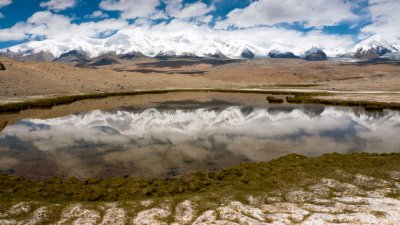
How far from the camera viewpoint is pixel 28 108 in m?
82.4

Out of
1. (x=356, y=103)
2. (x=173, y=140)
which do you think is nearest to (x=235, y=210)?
(x=173, y=140)

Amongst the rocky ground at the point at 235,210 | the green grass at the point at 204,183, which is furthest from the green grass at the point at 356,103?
the rocky ground at the point at 235,210

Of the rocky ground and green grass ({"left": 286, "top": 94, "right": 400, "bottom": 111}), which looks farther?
green grass ({"left": 286, "top": 94, "right": 400, "bottom": 111})

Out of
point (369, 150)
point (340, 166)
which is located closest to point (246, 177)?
point (340, 166)

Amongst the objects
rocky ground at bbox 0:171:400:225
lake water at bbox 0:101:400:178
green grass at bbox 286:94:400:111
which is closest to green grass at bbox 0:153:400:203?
rocky ground at bbox 0:171:400:225

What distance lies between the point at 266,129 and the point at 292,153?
16713 millimetres

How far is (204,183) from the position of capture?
30.3 metres

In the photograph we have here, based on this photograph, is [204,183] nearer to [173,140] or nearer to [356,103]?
[173,140]

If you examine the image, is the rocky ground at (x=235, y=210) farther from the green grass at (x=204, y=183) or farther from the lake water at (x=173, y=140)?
the lake water at (x=173, y=140)

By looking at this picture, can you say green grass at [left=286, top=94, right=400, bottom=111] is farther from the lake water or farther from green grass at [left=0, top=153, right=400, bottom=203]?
green grass at [left=0, top=153, right=400, bottom=203]

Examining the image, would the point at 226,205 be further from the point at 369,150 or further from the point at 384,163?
the point at 369,150

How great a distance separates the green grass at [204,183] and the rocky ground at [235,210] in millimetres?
1812

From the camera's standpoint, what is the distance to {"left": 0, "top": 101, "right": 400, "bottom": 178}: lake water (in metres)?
36.8

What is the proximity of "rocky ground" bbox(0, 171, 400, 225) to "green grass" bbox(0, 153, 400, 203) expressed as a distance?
5.95ft
